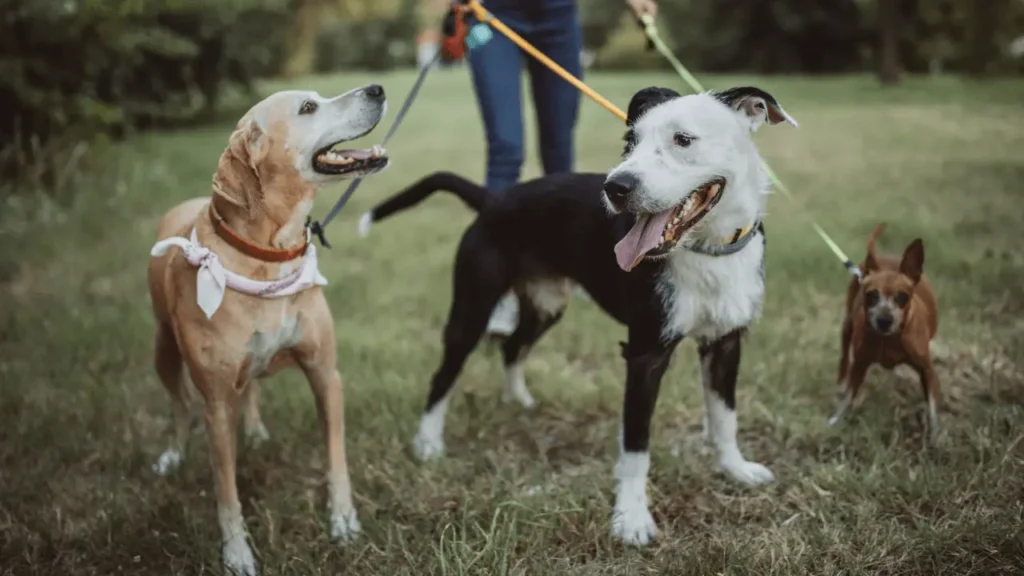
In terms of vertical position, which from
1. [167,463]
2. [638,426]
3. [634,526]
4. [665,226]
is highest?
[665,226]

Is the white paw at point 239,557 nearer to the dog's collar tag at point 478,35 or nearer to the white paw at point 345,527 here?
the white paw at point 345,527

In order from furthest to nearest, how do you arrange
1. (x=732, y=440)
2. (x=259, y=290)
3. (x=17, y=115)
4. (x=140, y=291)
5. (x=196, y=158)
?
(x=196, y=158), (x=17, y=115), (x=140, y=291), (x=732, y=440), (x=259, y=290)

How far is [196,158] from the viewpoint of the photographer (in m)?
10.4

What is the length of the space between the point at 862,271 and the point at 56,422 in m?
3.29

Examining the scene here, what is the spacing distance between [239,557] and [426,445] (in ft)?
2.90

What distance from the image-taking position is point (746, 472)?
9.72 feet

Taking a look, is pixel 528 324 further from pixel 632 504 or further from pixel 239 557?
pixel 239 557

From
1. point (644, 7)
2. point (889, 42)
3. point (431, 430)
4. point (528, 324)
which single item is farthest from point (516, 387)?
point (889, 42)

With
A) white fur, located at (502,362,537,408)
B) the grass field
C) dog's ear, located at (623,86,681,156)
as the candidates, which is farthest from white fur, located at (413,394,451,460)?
dog's ear, located at (623,86,681,156)

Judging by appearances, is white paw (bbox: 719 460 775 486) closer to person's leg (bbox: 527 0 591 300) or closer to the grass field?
the grass field

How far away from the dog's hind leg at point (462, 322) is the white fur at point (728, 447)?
0.81m

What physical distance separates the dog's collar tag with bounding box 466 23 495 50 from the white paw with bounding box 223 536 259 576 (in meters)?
2.21

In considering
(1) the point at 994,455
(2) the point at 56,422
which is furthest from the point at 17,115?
(1) the point at 994,455

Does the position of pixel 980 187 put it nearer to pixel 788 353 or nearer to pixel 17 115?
pixel 788 353
